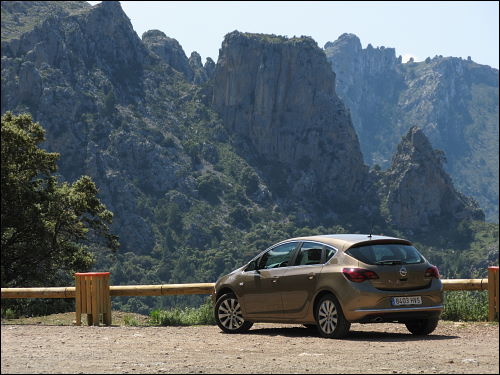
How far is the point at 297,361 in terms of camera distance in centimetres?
1044

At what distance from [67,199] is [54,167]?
1343 mm

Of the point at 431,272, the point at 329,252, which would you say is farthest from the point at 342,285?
the point at 431,272

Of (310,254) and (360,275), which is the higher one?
(310,254)

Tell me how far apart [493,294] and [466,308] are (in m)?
1.30

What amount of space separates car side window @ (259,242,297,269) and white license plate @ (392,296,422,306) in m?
2.05

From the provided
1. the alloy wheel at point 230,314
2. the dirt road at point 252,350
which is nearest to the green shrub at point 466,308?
the dirt road at point 252,350

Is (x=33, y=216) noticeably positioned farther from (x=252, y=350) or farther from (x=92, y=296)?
(x=252, y=350)

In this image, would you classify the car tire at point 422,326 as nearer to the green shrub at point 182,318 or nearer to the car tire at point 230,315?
the car tire at point 230,315

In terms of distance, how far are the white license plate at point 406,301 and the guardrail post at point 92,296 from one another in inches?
248

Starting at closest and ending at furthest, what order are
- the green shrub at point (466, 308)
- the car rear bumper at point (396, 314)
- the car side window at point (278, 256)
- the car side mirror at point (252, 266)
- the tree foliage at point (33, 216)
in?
the car rear bumper at point (396, 314)
the car side window at point (278, 256)
the car side mirror at point (252, 266)
the green shrub at point (466, 308)
the tree foliage at point (33, 216)

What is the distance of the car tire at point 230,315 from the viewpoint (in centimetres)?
1463

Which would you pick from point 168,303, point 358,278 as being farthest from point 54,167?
point 168,303

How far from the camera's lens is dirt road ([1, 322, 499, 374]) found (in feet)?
32.0

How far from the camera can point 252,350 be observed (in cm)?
1181
